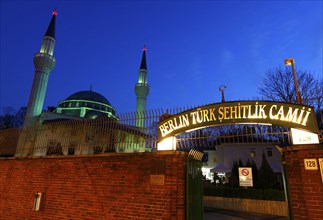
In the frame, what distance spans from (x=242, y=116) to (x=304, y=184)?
1.98 m

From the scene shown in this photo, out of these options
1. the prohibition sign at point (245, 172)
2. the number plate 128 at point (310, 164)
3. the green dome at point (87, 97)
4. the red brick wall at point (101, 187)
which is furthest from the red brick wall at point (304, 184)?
the green dome at point (87, 97)

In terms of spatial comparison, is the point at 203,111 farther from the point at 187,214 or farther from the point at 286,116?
the point at 187,214

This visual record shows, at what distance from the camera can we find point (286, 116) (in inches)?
209

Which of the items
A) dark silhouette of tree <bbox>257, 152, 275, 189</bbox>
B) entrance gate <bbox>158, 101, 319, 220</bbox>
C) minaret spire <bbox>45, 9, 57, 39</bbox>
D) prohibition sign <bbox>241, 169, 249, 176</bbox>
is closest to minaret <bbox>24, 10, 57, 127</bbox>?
minaret spire <bbox>45, 9, 57, 39</bbox>

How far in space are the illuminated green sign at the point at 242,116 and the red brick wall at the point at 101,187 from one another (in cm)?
87

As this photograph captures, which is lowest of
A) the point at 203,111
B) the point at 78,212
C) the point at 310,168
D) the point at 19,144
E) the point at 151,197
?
the point at 78,212

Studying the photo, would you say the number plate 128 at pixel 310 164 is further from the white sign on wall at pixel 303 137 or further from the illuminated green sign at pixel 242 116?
the illuminated green sign at pixel 242 116

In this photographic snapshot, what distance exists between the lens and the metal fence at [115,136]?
236 inches

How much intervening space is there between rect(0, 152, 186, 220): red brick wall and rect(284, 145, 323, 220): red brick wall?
99.8 inches

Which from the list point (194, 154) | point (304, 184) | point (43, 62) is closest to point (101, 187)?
point (194, 154)

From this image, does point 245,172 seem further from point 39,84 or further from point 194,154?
point 39,84

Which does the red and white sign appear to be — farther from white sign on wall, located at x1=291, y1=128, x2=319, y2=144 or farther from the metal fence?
white sign on wall, located at x1=291, y1=128, x2=319, y2=144

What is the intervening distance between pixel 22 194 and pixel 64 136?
2643mm

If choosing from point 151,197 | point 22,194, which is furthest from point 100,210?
point 22,194
